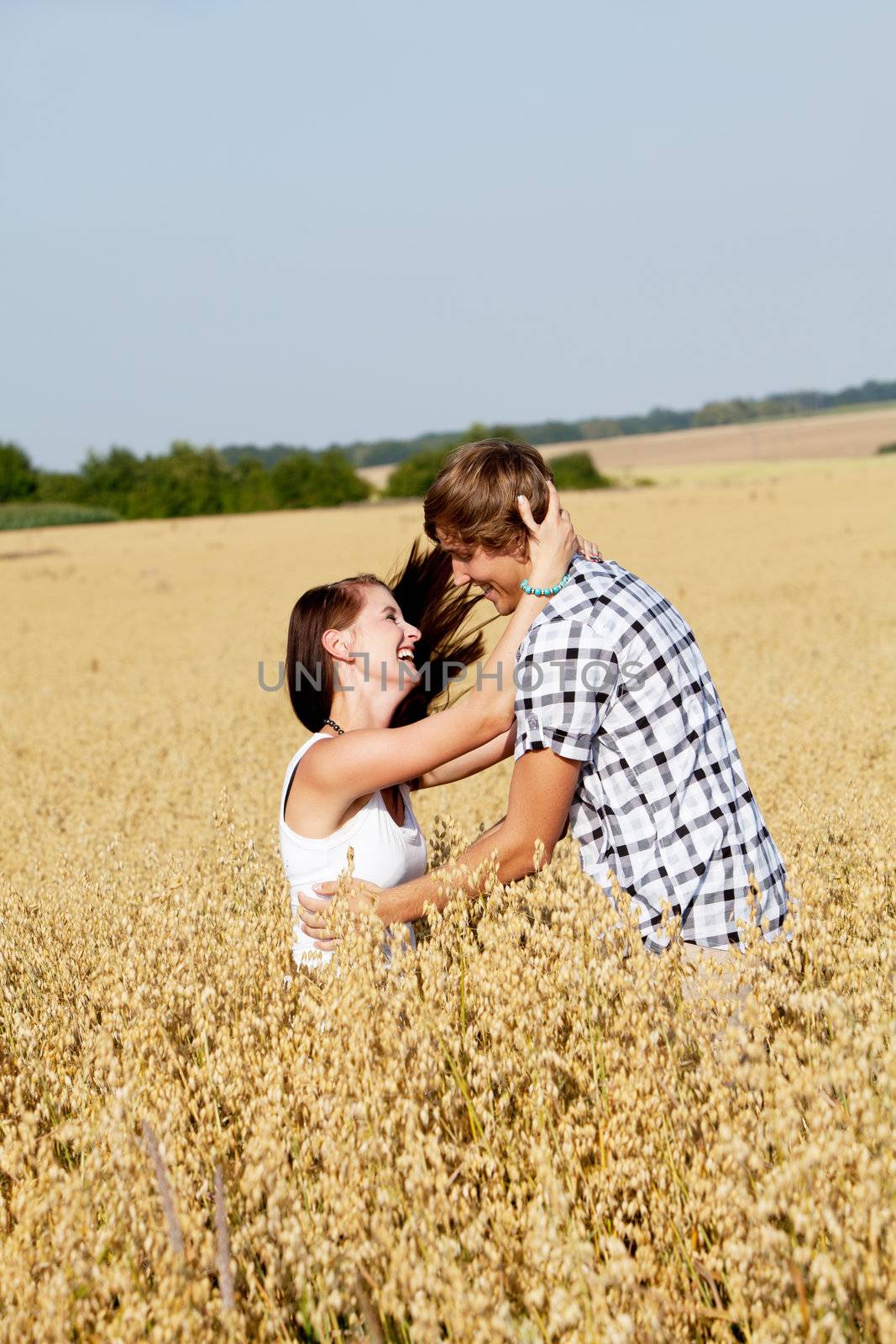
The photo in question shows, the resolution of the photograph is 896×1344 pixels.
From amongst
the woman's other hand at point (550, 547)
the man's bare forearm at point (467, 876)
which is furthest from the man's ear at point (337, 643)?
the man's bare forearm at point (467, 876)

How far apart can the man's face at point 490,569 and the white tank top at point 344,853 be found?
59 cm

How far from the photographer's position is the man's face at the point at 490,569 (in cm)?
298

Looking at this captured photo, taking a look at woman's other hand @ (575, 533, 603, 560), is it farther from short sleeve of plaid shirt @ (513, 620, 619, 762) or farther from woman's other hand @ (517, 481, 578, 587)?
short sleeve of plaid shirt @ (513, 620, 619, 762)

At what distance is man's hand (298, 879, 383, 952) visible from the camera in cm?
257

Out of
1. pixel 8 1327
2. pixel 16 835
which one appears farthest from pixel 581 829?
pixel 16 835

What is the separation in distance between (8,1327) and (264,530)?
1561 inches

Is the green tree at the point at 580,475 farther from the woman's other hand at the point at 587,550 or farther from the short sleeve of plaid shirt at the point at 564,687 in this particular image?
the short sleeve of plaid shirt at the point at 564,687

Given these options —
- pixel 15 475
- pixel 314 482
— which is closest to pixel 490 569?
pixel 314 482

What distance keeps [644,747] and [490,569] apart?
60 centimetres

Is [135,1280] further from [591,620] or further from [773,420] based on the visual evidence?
[773,420]

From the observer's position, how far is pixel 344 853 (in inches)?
121

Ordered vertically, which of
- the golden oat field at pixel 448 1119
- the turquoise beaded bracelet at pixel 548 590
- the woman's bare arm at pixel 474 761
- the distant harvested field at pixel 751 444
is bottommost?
the golden oat field at pixel 448 1119

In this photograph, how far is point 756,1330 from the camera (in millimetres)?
1688

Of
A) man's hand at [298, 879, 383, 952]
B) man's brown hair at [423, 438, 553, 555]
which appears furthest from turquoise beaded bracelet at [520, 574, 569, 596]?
man's hand at [298, 879, 383, 952]
